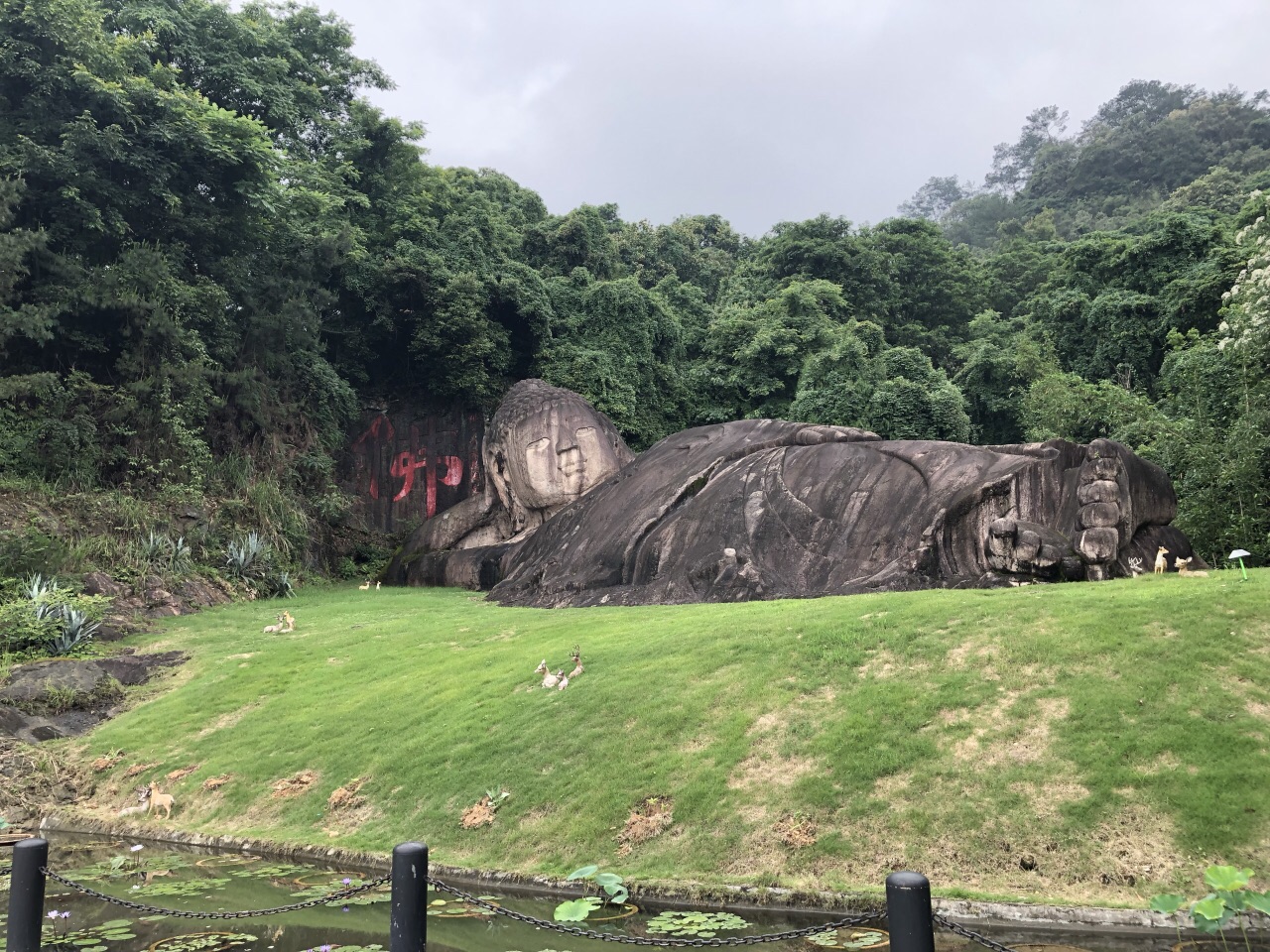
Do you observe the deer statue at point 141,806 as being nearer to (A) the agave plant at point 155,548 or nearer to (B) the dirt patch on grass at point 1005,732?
(B) the dirt patch on grass at point 1005,732

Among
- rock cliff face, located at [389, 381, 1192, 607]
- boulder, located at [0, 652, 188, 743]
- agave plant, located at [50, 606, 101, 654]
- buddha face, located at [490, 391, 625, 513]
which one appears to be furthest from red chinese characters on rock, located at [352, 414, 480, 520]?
boulder, located at [0, 652, 188, 743]

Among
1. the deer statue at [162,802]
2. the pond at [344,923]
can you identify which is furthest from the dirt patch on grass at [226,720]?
the pond at [344,923]

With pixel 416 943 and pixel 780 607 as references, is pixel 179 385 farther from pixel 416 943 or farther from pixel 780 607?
pixel 416 943

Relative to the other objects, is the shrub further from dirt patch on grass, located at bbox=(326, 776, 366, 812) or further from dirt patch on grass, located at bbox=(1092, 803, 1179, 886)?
dirt patch on grass, located at bbox=(1092, 803, 1179, 886)

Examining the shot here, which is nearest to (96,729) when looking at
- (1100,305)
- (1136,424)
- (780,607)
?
(780,607)

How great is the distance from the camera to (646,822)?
6910mm

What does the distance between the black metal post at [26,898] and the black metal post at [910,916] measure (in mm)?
3952

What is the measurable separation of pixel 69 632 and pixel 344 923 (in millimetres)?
10066

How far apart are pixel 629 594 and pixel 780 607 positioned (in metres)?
4.33

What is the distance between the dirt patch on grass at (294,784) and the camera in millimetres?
8805

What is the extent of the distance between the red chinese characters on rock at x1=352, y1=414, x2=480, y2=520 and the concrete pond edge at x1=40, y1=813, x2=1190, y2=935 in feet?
63.9

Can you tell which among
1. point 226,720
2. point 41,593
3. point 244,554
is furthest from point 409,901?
point 244,554

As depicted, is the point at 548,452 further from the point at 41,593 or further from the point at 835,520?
the point at 41,593

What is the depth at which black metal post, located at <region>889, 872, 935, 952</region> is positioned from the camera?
329cm
